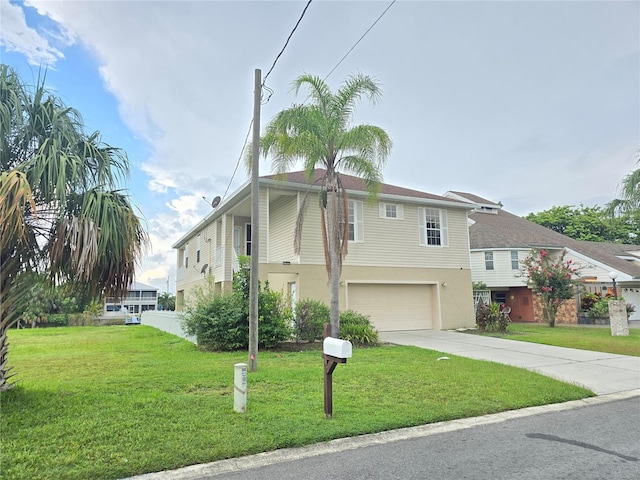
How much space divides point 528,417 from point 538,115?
13441 millimetres

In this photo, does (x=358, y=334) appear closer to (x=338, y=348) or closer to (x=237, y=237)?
(x=338, y=348)

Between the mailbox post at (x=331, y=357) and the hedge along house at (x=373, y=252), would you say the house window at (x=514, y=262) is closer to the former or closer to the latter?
the hedge along house at (x=373, y=252)

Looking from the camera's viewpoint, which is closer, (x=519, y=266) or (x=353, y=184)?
(x=353, y=184)

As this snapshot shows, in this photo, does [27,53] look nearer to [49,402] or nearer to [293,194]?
[49,402]

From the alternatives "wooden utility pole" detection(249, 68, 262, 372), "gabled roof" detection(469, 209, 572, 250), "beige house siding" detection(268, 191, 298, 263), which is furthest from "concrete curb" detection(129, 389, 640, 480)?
"gabled roof" detection(469, 209, 572, 250)

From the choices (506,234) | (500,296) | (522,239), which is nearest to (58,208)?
(506,234)

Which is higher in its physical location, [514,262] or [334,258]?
[514,262]

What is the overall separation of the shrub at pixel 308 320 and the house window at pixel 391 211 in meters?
5.51

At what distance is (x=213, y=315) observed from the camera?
38.9 ft

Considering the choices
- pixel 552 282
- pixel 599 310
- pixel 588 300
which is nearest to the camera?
A: pixel 552 282

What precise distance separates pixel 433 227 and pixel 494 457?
1435cm

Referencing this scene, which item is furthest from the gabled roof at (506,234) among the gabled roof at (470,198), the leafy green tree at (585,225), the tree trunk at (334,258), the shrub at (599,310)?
the tree trunk at (334,258)

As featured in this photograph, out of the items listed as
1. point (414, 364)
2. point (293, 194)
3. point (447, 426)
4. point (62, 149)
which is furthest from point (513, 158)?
point (62, 149)

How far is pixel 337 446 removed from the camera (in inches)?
180
